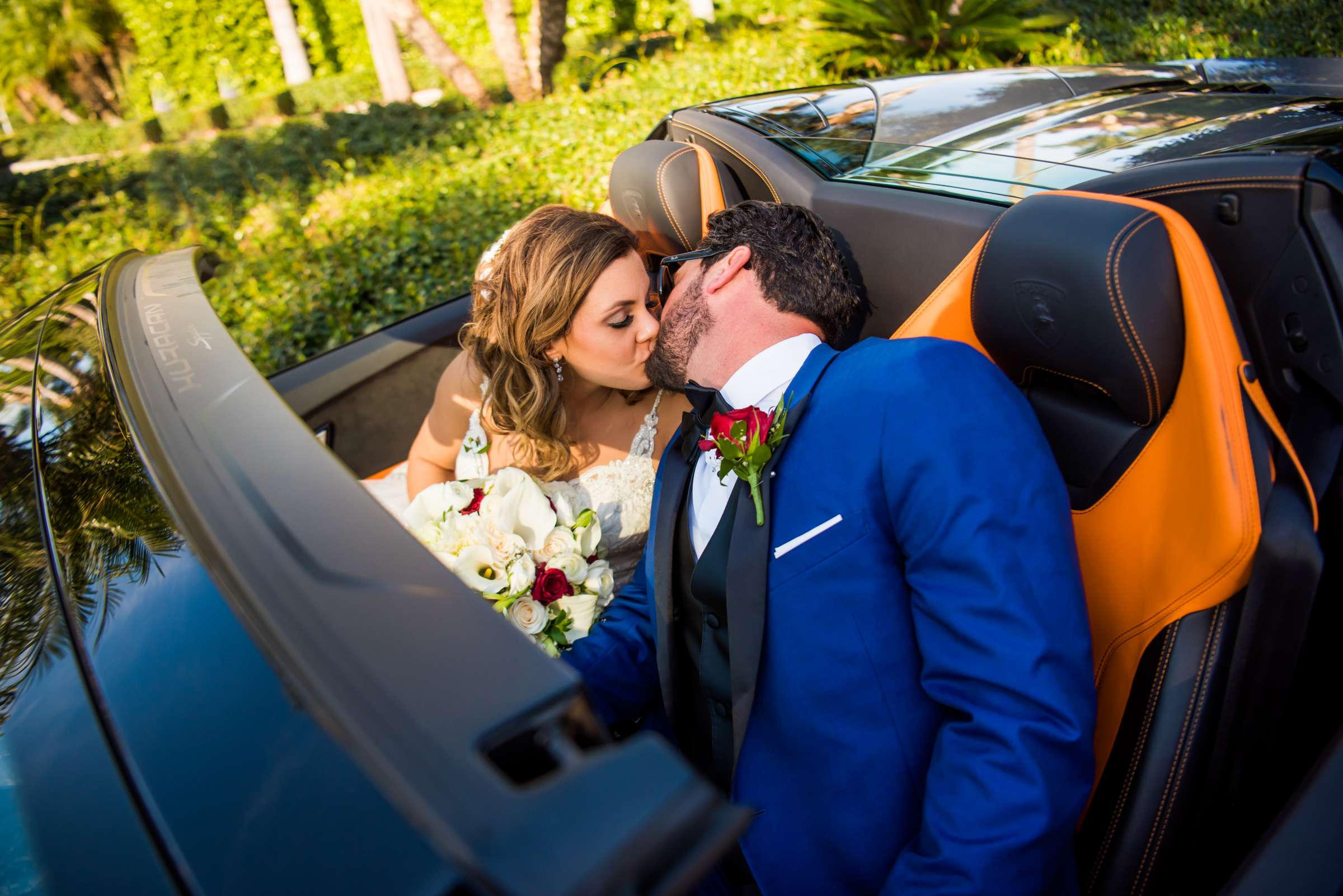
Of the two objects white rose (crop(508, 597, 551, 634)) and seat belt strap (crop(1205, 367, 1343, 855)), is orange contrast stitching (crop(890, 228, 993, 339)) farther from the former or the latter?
white rose (crop(508, 597, 551, 634))

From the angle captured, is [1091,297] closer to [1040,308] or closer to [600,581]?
[1040,308]

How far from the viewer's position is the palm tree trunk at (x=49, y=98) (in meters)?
17.9

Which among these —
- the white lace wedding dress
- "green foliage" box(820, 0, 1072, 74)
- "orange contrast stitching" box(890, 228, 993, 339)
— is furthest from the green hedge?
"orange contrast stitching" box(890, 228, 993, 339)

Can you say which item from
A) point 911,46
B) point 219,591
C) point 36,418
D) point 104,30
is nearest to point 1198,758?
point 219,591

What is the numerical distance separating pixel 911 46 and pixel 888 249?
567 cm

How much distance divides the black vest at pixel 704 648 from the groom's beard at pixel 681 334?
11.1 inches

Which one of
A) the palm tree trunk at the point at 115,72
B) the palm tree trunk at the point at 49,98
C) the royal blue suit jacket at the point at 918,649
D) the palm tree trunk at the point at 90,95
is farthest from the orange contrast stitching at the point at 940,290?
the palm tree trunk at the point at 115,72

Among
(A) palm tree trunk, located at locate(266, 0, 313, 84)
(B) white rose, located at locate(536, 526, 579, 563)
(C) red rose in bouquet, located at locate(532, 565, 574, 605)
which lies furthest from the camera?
(A) palm tree trunk, located at locate(266, 0, 313, 84)

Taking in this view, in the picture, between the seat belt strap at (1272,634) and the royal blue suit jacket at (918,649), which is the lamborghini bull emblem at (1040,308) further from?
the seat belt strap at (1272,634)

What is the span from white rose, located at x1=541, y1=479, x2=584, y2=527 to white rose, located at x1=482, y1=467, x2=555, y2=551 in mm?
51

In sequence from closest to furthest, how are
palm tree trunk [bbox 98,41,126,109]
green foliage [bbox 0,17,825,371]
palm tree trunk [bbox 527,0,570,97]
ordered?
green foliage [bbox 0,17,825,371]
palm tree trunk [bbox 527,0,570,97]
palm tree trunk [bbox 98,41,126,109]

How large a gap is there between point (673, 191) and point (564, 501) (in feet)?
2.96

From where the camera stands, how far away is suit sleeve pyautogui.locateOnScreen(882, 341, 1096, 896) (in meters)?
1.08

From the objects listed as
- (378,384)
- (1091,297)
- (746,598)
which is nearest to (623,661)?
(746,598)
